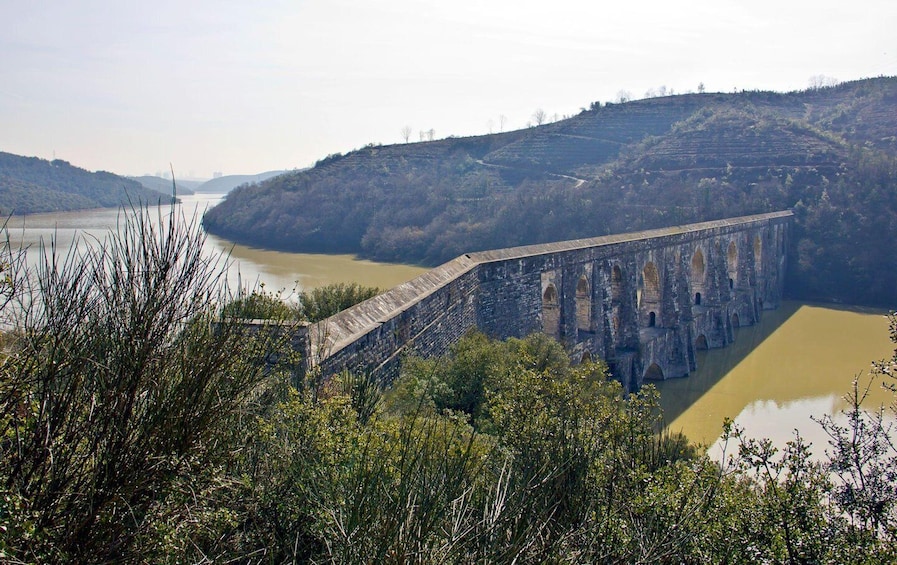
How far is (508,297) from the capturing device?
13844 millimetres

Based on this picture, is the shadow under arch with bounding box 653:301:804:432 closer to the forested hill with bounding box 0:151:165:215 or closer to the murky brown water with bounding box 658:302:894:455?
the murky brown water with bounding box 658:302:894:455

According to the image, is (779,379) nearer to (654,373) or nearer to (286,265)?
(654,373)

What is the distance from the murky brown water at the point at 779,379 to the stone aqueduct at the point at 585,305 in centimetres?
94

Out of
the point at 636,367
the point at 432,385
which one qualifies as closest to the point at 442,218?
the point at 636,367

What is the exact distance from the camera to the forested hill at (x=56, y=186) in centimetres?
4716

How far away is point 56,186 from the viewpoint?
2373 inches

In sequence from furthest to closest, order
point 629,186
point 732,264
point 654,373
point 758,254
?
point 629,186 < point 758,254 < point 732,264 < point 654,373

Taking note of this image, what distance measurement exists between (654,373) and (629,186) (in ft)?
82.8

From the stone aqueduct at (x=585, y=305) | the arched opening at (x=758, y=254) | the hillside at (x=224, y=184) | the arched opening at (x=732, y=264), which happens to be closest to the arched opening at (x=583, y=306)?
the stone aqueduct at (x=585, y=305)

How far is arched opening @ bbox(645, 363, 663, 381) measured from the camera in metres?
18.5

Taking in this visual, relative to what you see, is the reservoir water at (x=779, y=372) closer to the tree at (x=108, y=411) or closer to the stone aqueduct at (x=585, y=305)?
the stone aqueduct at (x=585, y=305)

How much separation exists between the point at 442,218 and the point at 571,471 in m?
42.8

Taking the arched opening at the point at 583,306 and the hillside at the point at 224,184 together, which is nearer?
the arched opening at the point at 583,306

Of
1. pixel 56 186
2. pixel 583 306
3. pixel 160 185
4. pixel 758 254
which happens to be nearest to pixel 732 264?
pixel 758 254
